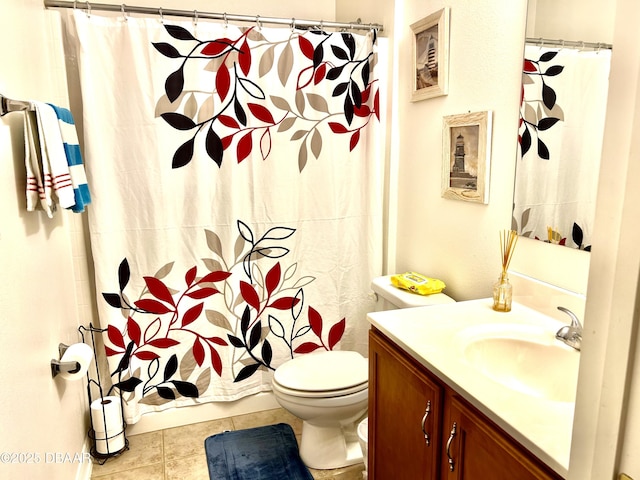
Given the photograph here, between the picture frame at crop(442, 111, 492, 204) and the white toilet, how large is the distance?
46cm

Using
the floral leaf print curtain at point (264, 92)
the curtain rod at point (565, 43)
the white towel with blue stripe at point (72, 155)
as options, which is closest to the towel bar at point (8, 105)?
the white towel with blue stripe at point (72, 155)

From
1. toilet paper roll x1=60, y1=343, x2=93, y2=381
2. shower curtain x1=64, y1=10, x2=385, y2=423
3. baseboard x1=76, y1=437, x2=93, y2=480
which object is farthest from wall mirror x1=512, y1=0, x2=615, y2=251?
baseboard x1=76, y1=437, x2=93, y2=480

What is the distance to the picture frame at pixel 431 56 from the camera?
1.93m

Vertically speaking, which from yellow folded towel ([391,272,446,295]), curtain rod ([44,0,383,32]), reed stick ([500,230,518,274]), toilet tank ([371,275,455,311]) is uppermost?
curtain rod ([44,0,383,32])

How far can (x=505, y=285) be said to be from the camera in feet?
5.27

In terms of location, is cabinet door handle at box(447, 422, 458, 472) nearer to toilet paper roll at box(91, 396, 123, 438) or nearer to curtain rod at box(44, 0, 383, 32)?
toilet paper roll at box(91, 396, 123, 438)

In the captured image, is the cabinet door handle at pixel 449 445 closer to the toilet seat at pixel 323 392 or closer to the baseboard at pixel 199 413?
the toilet seat at pixel 323 392

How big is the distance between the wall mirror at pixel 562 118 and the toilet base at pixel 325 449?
1249mm

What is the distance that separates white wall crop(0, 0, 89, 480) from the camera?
1306 mm

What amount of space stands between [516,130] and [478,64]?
0.33 metres

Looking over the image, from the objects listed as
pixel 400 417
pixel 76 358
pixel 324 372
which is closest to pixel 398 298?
pixel 324 372

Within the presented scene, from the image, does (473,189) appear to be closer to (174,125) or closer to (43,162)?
(174,125)

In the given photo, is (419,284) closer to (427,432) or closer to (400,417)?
(400,417)

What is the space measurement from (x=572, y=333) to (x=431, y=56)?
4.27ft
